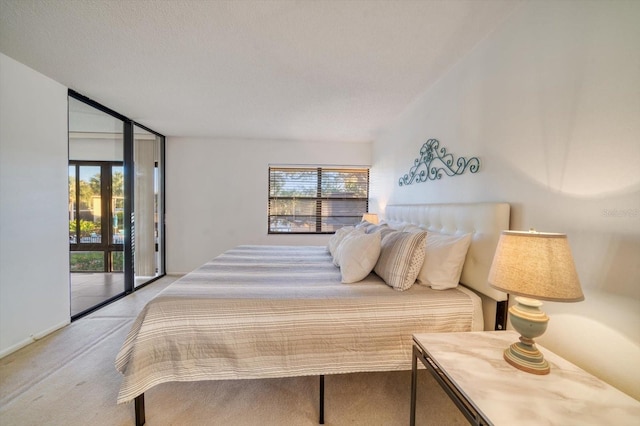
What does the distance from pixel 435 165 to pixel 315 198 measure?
243cm

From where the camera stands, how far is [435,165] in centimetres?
226

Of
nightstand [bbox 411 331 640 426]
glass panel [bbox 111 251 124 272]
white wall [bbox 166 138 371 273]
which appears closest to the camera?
nightstand [bbox 411 331 640 426]

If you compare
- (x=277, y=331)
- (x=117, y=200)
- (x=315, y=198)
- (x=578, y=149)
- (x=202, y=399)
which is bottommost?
(x=202, y=399)

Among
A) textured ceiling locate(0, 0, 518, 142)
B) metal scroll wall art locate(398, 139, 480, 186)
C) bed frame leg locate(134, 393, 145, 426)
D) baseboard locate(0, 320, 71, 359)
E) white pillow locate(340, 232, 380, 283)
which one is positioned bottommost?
baseboard locate(0, 320, 71, 359)

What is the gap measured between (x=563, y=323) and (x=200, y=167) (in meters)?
4.60

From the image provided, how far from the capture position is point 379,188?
151 inches

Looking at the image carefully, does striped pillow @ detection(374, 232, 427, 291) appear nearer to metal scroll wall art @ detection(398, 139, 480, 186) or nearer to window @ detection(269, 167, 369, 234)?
metal scroll wall art @ detection(398, 139, 480, 186)

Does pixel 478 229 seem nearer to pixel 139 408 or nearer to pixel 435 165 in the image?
pixel 435 165

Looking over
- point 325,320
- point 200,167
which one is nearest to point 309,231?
point 200,167

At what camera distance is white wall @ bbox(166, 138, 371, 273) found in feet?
13.5

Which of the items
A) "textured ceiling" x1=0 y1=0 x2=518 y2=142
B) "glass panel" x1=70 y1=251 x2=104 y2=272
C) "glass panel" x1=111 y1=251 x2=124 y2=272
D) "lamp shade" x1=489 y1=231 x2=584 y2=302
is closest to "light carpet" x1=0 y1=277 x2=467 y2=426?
"lamp shade" x1=489 y1=231 x2=584 y2=302

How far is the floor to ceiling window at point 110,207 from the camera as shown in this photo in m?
3.68

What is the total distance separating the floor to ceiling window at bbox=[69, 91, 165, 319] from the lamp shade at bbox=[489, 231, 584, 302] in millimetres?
4246

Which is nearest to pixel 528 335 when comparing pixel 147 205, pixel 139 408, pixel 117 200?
pixel 139 408
